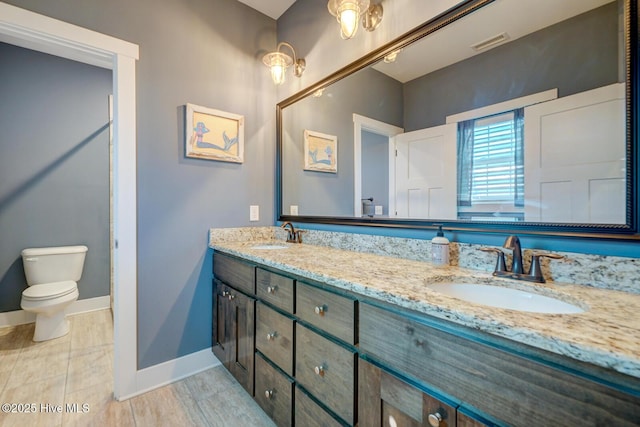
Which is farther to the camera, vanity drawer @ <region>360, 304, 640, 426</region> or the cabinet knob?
the cabinet knob

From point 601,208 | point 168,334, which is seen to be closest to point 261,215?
point 168,334

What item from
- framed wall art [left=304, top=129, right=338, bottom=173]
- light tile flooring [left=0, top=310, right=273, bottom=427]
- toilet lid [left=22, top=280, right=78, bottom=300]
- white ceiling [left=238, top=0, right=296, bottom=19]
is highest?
white ceiling [left=238, top=0, right=296, bottom=19]

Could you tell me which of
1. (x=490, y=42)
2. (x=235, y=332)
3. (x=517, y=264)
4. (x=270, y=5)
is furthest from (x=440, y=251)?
(x=270, y=5)

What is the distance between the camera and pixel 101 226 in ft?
9.99

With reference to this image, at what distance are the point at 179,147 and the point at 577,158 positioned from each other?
6.81 feet

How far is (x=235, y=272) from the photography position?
1.67 meters

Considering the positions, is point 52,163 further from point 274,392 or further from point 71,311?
point 274,392

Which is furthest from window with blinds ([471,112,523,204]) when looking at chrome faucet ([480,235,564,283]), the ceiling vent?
the ceiling vent

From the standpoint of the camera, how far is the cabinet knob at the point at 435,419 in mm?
692

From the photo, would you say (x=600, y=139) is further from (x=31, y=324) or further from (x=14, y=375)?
(x=31, y=324)

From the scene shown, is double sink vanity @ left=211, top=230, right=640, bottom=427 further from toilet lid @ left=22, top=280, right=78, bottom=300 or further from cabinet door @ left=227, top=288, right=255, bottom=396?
toilet lid @ left=22, top=280, right=78, bottom=300

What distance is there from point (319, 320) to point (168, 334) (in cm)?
132

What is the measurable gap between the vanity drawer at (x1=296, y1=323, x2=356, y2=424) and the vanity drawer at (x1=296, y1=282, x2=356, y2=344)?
0.15ft

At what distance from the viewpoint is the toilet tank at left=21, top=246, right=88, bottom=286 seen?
2.51m
